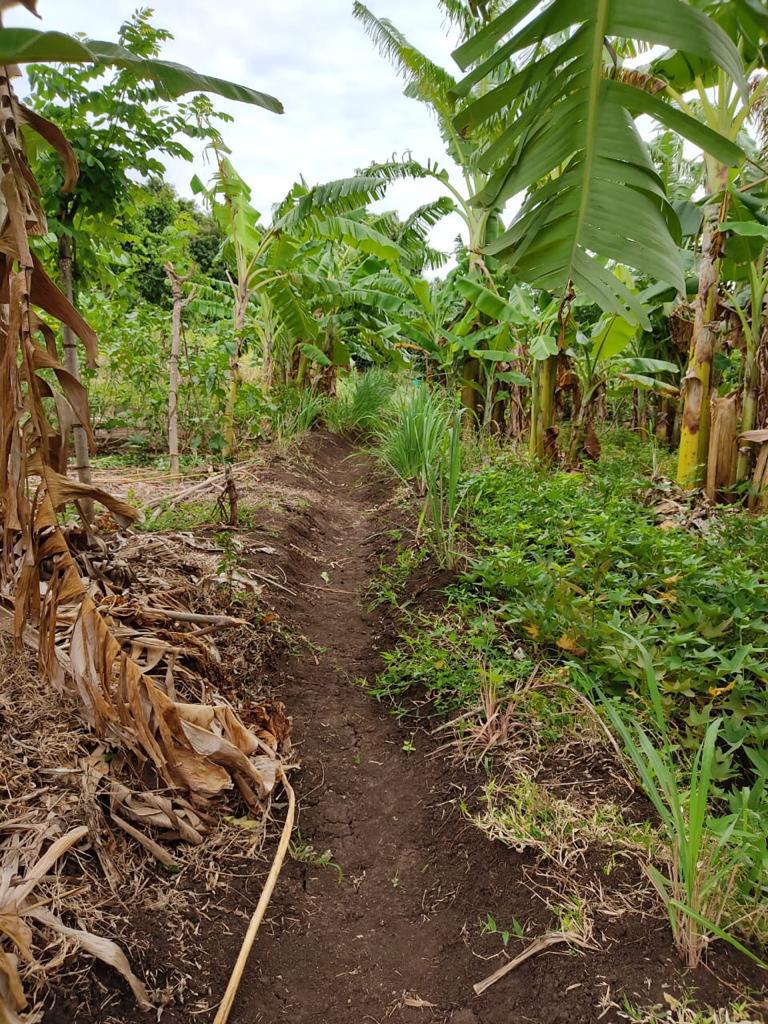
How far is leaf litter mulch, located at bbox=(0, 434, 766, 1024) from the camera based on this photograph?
3.82ft

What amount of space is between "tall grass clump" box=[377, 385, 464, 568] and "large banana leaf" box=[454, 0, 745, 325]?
3.85ft

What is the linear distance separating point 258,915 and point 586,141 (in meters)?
2.05

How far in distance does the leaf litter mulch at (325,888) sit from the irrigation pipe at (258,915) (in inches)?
1.3

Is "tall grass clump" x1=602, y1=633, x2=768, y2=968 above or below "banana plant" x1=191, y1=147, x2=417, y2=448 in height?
below

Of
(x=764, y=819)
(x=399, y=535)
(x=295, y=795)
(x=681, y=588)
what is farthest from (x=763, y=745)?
(x=399, y=535)

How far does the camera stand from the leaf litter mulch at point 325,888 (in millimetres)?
1165

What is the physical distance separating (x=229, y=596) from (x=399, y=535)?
1581mm

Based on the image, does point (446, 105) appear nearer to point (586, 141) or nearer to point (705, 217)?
point (705, 217)

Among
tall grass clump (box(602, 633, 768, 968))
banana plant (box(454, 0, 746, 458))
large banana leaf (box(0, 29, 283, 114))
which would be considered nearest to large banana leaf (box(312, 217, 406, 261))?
banana plant (box(454, 0, 746, 458))

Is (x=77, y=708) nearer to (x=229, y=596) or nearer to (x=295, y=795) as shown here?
(x=295, y=795)

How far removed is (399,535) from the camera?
3.83 metres

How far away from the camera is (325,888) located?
1570 mm

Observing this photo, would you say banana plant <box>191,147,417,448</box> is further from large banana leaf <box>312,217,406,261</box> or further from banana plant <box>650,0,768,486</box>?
banana plant <box>650,0,768,486</box>

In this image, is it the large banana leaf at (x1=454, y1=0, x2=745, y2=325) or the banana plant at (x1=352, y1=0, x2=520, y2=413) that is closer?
the large banana leaf at (x1=454, y1=0, x2=745, y2=325)
